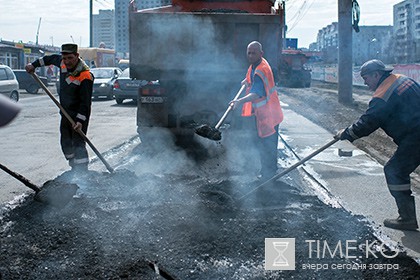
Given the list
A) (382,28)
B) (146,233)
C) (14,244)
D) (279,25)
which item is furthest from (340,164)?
(382,28)

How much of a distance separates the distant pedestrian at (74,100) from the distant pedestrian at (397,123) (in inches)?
129

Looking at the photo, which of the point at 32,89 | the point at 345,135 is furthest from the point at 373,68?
the point at 32,89

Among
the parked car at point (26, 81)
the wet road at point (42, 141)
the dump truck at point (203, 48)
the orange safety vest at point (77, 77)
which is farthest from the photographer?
the parked car at point (26, 81)

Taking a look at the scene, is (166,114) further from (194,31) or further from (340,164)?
(340,164)

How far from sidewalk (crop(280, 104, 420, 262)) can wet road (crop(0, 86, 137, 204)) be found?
11.3 feet

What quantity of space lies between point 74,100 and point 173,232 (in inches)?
113

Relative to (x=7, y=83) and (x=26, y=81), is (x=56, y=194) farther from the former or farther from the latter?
(x=26, y=81)

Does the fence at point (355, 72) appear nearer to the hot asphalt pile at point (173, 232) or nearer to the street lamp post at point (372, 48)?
the street lamp post at point (372, 48)

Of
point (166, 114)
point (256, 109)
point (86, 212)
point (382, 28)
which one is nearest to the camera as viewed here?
point (86, 212)

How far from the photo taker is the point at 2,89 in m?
18.5

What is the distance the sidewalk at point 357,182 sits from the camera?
4730mm

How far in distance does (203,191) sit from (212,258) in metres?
1.63

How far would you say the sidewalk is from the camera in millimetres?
4730

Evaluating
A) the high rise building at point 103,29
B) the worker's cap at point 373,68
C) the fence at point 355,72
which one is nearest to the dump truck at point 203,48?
the worker's cap at point 373,68
